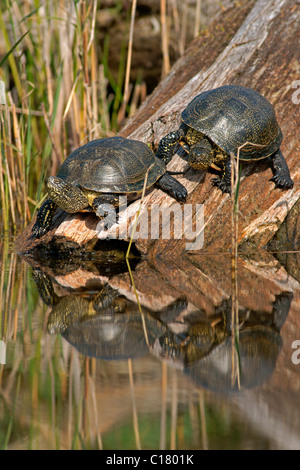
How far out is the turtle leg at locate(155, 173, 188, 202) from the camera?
338cm

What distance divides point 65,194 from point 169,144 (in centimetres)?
93

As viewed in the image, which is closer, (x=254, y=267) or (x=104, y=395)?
(x=104, y=395)

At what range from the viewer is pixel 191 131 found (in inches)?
136

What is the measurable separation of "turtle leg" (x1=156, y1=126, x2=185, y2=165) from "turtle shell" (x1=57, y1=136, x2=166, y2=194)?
7.4 inches

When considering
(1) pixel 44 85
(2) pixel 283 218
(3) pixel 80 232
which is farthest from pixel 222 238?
(1) pixel 44 85

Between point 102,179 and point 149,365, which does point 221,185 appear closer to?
point 102,179

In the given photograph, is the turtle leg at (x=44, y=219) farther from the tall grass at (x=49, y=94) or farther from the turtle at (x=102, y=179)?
the tall grass at (x=49, y=94)

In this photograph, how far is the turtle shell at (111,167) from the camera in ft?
10.6

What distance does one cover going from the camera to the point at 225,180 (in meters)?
3.38

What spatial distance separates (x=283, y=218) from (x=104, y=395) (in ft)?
8.20

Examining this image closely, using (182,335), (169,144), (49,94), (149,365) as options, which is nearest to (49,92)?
(49,94)

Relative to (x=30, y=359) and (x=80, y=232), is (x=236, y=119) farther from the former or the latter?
(x=30, y=359)

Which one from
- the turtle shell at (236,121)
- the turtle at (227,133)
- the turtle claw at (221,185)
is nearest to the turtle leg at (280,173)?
the turtle at (227,133)

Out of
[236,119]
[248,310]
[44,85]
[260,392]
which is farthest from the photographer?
[44,85]
